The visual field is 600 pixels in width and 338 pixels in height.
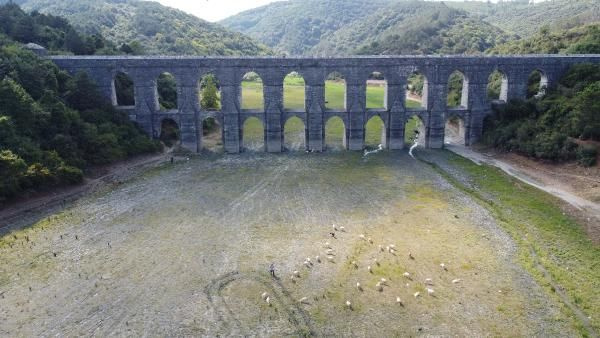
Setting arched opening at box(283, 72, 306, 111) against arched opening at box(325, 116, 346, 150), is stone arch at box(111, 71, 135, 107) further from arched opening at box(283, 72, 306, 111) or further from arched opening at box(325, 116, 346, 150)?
arched opening at box(325, 116, 346, 150)

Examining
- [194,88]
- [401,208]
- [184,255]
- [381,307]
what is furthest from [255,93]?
[381,307]

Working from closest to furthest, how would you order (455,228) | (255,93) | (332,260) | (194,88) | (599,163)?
(332,260)
(455,228)
(599,163)
(194,88)
(255,93)

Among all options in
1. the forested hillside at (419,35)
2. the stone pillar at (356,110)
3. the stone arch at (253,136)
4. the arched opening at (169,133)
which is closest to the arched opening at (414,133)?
the stone pillar at (356,110)

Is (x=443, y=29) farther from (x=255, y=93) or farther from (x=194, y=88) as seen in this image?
(x=194, y=88)

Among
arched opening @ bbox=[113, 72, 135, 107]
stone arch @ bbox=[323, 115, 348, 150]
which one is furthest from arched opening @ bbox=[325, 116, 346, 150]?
arched opening @ bbox=[113, 72, 135, 107]

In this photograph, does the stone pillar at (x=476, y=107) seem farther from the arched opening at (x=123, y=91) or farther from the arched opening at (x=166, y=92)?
the arched opening at (x=123, y=91)

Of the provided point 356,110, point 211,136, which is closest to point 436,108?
point 356,110
